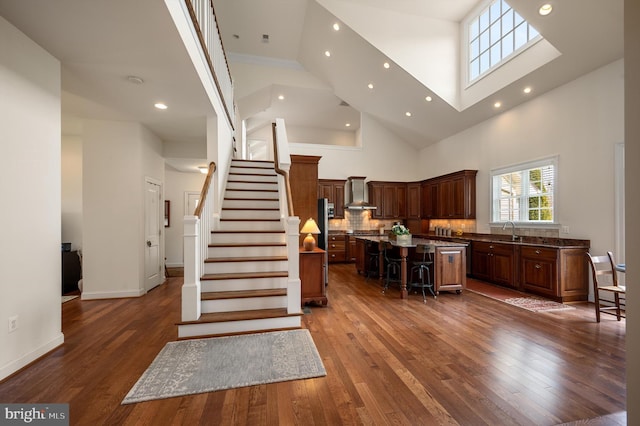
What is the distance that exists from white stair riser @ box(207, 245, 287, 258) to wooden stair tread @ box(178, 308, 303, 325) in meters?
0.89

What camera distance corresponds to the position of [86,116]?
13.8 ft

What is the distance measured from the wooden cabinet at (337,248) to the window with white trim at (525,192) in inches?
152

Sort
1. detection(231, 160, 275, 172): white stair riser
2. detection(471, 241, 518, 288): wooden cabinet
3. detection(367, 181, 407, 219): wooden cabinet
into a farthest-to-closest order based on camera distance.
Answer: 1. detection(367, 181, 407, 219): wooden cabinet
2. detection(231, 160, 275, 172): white stair riser
3. detection(471, 241, 518, 288): wooden cabinet

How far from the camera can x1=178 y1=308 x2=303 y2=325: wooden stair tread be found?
2861 mm

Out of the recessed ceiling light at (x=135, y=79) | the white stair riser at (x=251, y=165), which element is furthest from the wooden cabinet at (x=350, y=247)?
the recessed ceiling light at (x=135, y=79)

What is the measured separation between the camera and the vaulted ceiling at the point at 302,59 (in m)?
2.33

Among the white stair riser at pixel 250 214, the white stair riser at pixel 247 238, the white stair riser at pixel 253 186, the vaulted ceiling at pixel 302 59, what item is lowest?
the white stair riser at pixel 247 238

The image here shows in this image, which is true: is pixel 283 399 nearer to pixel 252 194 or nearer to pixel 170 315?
pixel 170 315

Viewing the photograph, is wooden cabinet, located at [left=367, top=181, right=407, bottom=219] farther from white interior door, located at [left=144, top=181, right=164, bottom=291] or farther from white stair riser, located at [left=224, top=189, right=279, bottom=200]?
white interior door, located at [left=144, top=181, right=164, bottom=291]

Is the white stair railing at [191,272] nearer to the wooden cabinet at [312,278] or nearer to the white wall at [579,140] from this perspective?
the wooden cabinet at [312,278]

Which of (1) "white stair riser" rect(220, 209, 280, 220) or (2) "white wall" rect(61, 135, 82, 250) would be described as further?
(2) "white wall" rect(61, 135, 82, 250)

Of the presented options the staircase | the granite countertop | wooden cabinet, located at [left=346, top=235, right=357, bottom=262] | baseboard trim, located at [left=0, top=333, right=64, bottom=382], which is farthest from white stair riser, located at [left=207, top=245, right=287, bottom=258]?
wooden cabinet, located at [left=346, top=235, right=357, bottom=262]

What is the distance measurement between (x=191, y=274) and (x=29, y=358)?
1.46 m

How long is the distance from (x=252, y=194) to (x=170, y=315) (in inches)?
94.6
